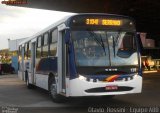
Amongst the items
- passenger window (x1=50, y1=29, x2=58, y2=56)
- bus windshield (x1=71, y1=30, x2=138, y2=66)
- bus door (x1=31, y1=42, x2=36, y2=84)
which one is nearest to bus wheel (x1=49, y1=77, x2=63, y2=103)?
passenger window (x1=50, y1=29, x2=58, y2=56)

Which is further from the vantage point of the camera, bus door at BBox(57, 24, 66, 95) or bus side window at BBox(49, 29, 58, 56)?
bus side window at BBox(49, 29, 58, 56)

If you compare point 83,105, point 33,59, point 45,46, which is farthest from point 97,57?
point 33,59

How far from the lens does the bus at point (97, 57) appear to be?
38.7 ft

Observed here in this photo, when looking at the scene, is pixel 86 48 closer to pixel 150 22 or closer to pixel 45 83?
pixel 45 83

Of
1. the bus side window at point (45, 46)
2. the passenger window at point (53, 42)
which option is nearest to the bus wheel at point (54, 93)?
the passenger window at point (53, 42)

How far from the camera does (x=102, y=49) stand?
39.8 feet

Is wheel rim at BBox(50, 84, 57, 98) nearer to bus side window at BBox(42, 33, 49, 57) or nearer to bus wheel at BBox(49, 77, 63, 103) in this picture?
bus wheel at BBox(49, 77, 63, 103)

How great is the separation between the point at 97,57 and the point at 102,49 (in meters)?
0.31

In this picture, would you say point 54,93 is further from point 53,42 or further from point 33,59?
point 33,59

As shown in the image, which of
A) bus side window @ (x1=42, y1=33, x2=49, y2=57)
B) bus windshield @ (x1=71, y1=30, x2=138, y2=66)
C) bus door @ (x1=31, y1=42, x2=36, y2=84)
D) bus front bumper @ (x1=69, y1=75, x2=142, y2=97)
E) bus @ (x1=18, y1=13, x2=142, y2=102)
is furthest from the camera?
bus door @ (x1=31, y1=42, x2=36, y2=84)

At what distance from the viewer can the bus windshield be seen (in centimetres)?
1198

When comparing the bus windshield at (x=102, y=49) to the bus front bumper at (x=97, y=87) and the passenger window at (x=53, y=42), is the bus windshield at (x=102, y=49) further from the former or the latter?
the passenger window at (x=53, y=42)

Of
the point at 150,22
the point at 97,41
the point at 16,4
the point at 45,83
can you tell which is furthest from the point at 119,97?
the point at 150,22

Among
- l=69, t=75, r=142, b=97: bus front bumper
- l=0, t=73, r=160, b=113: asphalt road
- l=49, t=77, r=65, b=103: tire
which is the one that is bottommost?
l=0, t=73, r=160, b=113: asphalt road
